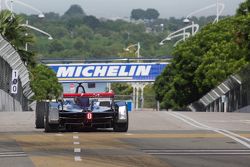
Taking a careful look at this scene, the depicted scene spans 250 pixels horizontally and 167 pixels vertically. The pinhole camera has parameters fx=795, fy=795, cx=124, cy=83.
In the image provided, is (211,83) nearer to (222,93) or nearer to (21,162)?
(222,93)

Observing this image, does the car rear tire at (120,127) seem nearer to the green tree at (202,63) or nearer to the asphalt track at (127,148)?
the asphalt track at (127,148)

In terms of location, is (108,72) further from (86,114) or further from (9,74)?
(86,114)

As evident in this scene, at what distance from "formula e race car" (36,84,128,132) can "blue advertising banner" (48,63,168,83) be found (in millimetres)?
78719

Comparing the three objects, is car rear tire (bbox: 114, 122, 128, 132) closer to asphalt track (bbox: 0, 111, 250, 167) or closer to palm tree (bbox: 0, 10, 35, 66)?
asphalt track (bbox: 0, 111, 250, 167)

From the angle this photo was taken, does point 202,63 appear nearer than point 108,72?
Yes

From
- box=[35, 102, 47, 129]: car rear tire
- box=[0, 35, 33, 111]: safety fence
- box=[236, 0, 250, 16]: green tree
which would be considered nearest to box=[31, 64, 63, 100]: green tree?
box=[0, 35, 33, 111]: safety fence

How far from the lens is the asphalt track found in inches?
607

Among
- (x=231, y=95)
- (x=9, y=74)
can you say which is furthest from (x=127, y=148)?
(x=231, y=95)

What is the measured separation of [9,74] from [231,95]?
16778 mm

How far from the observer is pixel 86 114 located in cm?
2381

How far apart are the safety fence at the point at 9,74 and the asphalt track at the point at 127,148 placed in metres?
24.9

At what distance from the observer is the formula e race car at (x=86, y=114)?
23953mm

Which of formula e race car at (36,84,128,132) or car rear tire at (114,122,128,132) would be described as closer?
formula e race car at (36,84,128,132)

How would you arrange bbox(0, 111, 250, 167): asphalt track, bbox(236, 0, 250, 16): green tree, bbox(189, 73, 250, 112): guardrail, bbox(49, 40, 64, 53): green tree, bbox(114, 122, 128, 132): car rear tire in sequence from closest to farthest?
bbox(0, 111, 250, 167): asphalt track, bbox(114, 122, 128, 132): car rear tire, bbox(236, 0, 250, 16): green tree, bbox(189, 73, 250, 112): guardrail, bbox(49, 40, 64, 53): green tree
